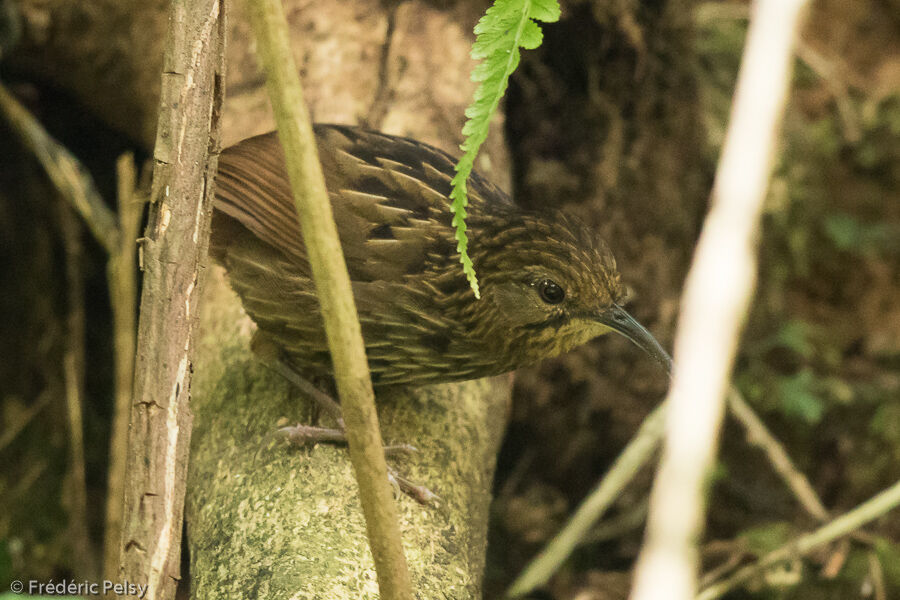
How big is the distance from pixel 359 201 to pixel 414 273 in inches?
9.7

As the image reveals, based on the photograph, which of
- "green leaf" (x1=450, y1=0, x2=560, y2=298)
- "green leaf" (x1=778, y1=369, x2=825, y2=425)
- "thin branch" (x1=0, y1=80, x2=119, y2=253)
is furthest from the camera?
"green leaf" (x1=778, y1=369, x2=825, y2=425)

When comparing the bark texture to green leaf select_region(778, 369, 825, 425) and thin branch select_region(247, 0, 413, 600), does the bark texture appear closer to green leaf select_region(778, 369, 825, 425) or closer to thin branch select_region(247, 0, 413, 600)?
thin branch select_region(247, 0, 413, 600)

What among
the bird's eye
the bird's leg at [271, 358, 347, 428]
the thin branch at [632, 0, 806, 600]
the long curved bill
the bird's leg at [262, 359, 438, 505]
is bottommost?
the thin branch at [632, 0, 806, 600]

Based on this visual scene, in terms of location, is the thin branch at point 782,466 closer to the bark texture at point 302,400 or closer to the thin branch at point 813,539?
the thin branch at point 813,539

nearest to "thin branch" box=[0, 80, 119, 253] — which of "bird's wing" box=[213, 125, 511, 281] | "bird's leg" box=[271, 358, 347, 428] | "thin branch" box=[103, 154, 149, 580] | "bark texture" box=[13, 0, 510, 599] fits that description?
"thin branch" box=[103, 154, 149, 580]

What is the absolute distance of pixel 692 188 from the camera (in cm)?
432

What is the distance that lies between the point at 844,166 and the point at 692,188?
4.74 ft

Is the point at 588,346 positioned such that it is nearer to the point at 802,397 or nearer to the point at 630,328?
the point at 802,397

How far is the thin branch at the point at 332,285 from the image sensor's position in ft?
3.78

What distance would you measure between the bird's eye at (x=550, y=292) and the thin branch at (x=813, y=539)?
57.8 inches

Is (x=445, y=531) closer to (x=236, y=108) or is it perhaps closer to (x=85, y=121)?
(x=236, y=108)

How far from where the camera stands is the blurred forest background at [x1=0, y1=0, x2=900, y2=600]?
3703 millimetres

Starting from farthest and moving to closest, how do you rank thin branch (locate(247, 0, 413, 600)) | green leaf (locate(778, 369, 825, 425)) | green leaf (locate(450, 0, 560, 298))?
green leaf (locate(778, 369, 825, 425)) < green leaf (locate(450, 0, 560, 298)) < thin branch (locate(247, 0, 413, 600))

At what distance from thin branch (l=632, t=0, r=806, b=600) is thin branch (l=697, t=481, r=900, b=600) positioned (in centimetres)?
264
